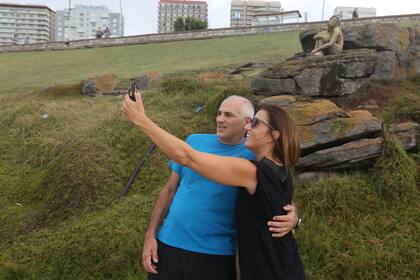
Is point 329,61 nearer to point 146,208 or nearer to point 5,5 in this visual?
point 146,208

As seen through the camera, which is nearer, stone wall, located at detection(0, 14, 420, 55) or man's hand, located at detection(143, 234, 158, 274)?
man's hand, located at detection(143, 234, 158, 274)

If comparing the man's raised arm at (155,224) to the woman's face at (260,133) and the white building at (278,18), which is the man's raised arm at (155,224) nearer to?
the woman's face at (260,133)

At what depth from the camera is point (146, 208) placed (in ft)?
18.5

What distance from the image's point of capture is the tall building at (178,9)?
97.4 m

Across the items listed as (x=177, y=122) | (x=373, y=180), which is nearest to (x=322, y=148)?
(x=373, y=180)

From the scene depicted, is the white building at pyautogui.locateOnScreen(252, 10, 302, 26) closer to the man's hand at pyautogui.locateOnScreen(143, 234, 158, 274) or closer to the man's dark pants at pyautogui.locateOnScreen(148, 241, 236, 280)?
the man's hand at pyautogui.locateOnScreen(143, 234, 158, 274)

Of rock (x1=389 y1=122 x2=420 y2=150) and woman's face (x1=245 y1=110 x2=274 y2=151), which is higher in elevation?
woman's face (x1=245 y1=110 x2=274 y2=151)

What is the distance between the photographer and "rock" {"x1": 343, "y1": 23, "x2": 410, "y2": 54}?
9.26 metres

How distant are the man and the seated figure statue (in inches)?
270

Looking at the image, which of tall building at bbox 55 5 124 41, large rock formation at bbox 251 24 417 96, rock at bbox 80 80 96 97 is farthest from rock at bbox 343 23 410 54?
tall building at bbox 55 5 124 41

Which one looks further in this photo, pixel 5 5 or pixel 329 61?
pixel 5 5

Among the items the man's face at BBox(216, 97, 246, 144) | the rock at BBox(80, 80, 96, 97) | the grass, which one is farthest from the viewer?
the grass

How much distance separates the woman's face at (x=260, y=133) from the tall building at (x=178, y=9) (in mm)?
96586

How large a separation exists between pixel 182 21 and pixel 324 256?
164ft
